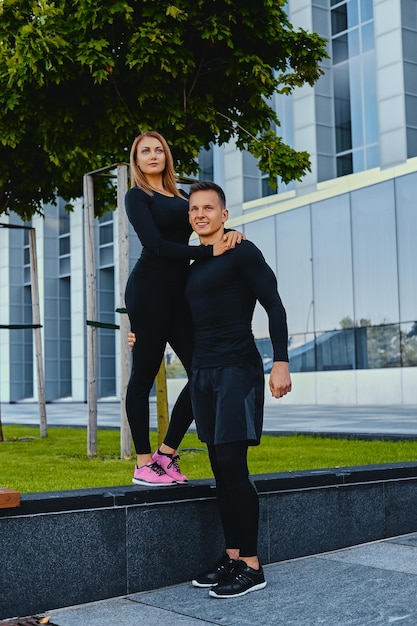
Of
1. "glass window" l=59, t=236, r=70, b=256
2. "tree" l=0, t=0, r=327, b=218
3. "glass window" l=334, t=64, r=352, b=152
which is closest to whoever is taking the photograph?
"tree" l=0, t=0, r=327, b=218

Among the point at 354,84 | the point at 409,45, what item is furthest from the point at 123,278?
the point at 354,84

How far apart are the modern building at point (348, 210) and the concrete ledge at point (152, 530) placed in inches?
764

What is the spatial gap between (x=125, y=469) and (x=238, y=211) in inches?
946

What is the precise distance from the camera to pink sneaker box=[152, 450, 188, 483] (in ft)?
15.7

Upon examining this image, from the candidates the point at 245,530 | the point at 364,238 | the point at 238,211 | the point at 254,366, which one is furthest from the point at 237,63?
the point at 238,211

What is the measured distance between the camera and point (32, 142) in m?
10.0

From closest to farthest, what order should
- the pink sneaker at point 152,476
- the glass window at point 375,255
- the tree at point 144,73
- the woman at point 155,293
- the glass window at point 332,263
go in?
the woman at point 155,293, the pink sneaker at point 152,476, the tree at point 144,73, the glass window at point 375,255, the glass window at point 332,263

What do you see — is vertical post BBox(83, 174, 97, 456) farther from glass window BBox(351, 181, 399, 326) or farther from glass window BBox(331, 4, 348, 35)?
glass window BBox(331, 4, 348, 35)

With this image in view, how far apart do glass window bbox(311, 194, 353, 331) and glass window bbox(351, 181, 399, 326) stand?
0.33 meters

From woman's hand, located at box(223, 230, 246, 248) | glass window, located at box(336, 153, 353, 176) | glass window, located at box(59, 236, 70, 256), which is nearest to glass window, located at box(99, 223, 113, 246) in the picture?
glass window, located at box(59, 236, 70, 256)

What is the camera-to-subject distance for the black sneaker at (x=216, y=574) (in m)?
4.38

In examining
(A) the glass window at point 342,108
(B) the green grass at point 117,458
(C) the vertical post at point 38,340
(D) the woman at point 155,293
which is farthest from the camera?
(A) the glass window at point 342,108

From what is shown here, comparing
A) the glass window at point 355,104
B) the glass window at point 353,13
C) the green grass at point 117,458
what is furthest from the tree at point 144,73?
the glass window at point 353,13

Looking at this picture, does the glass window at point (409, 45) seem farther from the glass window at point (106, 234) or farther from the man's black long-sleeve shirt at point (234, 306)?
the man's black long-sleeve shirt at point (234, 306)
